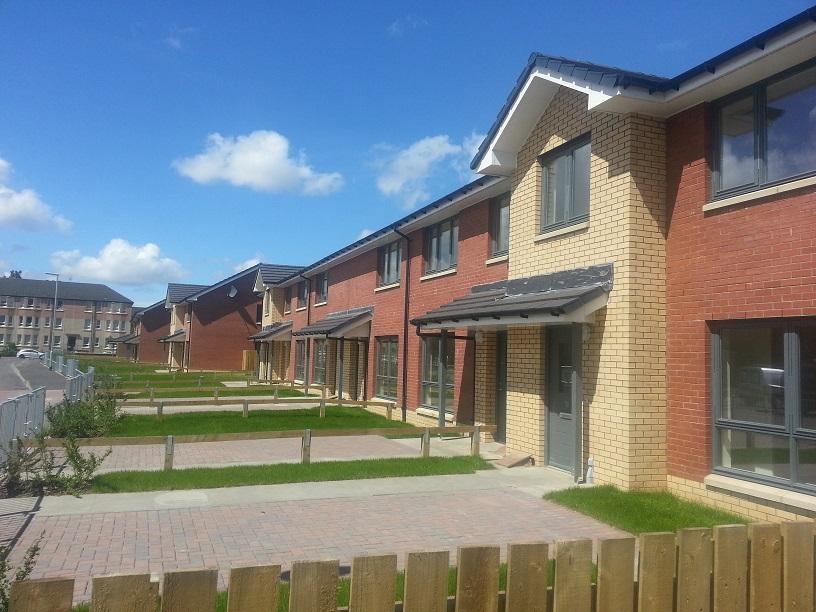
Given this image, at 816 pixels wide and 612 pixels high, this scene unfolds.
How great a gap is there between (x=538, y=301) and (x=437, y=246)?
8101 millimetres

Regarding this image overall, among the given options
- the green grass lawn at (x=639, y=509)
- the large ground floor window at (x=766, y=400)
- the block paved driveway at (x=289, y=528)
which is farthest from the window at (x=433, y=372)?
the large ground floor window at (x=766, y=400)

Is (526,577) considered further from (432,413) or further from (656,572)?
(432,413)

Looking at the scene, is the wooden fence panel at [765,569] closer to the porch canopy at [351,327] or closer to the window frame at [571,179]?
the window frame at [571,179]

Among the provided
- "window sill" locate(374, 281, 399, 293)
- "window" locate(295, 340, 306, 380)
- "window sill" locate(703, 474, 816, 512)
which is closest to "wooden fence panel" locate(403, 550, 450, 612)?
"window sill" locate(703, 474, 816, 512)

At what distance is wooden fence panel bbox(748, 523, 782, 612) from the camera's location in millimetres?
3527

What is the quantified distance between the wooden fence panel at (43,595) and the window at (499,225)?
1223cm

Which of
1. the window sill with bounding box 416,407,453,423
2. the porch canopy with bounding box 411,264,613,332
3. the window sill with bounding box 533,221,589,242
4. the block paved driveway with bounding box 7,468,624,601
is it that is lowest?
the block paved driveway with bounding box 7,468,624,601

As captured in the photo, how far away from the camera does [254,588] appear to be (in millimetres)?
2803

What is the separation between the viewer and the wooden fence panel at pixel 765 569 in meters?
3.53

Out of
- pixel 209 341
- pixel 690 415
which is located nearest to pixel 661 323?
pixel 690 415

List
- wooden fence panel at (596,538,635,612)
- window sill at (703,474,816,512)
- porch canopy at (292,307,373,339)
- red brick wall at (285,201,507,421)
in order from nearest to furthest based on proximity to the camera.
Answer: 1. wooden fence panel at (596,538,635,612)
2. window sill at (703,474,816,512)
3. red brick wall at (285,201,507,421)
4. porch canopy at (292,307,373,339)

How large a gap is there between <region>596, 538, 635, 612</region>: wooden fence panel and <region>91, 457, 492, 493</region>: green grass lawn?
700 centimetres

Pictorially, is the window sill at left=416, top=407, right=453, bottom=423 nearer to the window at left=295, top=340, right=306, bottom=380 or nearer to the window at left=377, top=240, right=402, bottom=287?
the window at left=377, top=240, right=402, bottom=287

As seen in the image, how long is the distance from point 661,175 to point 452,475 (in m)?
5.30
